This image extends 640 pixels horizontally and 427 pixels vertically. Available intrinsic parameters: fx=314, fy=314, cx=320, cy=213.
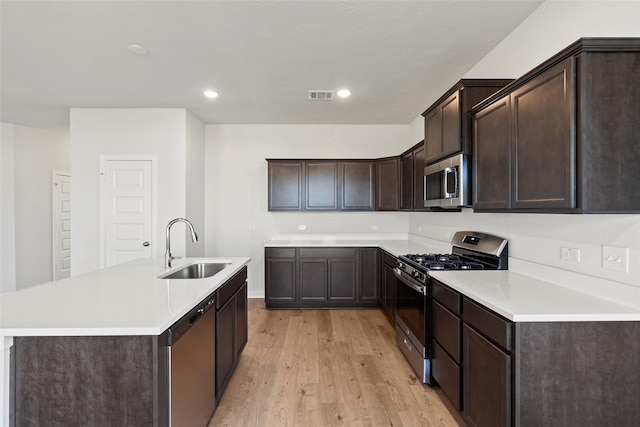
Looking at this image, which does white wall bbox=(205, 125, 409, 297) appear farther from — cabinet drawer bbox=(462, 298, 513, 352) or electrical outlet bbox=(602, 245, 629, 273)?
electrical outlet bbox=(602, 245, 629, 273)

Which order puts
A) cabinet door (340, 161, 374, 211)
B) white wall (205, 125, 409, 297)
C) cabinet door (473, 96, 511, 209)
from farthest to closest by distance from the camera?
white wall (205, 125, 409, 297) → cabinet door (340, 161, 374, 211) → cabinet door (473, 96, 511, 209)

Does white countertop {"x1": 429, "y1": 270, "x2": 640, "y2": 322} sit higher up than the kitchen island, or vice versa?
white countertop {"x1": 429, "y1": 270, "x2": 640, "y2": 322}

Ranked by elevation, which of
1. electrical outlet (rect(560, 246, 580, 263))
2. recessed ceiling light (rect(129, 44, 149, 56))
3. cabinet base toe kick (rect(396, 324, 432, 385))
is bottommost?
cabinet base toe kick (rect(396, 324, 432, 385))

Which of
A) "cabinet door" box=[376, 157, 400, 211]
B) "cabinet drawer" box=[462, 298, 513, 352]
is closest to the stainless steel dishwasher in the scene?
"cabinet drawer" box=[462, 298, 513, 352]

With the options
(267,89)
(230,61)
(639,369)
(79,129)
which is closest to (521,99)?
(639,369)

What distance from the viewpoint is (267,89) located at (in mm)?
3533

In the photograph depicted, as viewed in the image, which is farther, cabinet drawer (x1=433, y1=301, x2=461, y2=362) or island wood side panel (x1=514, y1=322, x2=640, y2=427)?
cabinet drawer (x1=433, y1=301, x2=461, y2=362)

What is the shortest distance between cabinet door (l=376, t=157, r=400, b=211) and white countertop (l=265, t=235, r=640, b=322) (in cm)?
235

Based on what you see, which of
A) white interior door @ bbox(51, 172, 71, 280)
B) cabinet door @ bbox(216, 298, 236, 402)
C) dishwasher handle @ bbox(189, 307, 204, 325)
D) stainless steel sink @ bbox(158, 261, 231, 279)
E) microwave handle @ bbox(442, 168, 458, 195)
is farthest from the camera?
white interior door @ bbox(51, 172, 71, 280)

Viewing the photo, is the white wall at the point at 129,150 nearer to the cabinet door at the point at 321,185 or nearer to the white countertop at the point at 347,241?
the white countertop at the point at 347,241

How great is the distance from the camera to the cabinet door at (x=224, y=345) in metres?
2.11

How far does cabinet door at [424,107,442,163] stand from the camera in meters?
2.74

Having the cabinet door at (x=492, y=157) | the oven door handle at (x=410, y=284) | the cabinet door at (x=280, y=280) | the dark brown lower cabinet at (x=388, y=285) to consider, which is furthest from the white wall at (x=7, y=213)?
the cabinet door at (x=492, y=157)

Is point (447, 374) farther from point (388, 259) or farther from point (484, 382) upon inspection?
point (388, 259)
